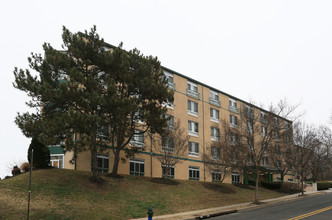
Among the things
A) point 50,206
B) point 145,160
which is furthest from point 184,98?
point 50,206

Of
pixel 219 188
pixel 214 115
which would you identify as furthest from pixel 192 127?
pixel 219 188

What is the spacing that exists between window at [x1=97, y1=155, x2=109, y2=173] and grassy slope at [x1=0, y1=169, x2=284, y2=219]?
340cm

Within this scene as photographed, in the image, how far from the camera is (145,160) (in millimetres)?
35781

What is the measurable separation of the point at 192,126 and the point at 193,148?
274cm

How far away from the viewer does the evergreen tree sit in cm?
2233

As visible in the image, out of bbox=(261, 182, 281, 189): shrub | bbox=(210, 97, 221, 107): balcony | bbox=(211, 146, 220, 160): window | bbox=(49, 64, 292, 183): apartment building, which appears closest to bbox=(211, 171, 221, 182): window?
bbox=(49, 64, 292, 183): apartment building

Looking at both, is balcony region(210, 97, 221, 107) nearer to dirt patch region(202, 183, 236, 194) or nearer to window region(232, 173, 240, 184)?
window region(232, 173, 240, 184)

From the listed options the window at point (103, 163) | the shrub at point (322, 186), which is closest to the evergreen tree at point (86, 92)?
the window at point (103, 163)

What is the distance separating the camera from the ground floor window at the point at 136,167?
34312mm

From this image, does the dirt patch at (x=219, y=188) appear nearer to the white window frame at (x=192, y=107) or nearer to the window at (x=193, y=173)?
the window at (x=193, y=173)

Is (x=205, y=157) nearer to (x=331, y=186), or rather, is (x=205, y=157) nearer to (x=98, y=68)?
(x=98, y=68)

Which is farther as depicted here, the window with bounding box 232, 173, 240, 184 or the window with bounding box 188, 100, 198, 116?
the window with bounding box 232, 173, 240, 184

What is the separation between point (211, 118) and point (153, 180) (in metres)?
18.2

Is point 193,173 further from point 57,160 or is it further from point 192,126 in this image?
point 57,160
